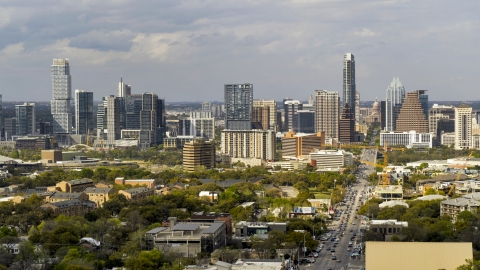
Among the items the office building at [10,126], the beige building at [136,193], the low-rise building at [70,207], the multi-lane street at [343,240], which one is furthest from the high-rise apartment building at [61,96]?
the low-rise building at [70,207]

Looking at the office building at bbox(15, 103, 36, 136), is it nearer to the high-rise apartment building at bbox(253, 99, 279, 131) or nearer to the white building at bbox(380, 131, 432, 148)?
the high-rise apartment building at bbox(253, 99, 279, 131)

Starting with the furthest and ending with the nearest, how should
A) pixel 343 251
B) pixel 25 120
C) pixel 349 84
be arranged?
pixel 349 84
pixel 25 120
pixel 343 251

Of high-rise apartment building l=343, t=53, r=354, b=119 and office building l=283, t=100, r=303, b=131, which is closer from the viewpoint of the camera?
office building l=283, t=100, r=303, b=131

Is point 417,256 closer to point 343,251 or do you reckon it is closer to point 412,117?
point 343,251

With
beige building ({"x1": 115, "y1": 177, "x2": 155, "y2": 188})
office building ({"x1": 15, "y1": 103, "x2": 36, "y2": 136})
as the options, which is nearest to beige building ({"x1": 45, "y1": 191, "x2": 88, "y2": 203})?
beige building ({"x1": 115, "y1": 177, "x2": 155, "y2": 188})

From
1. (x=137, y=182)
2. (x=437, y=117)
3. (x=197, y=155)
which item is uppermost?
(x=437, y=117)

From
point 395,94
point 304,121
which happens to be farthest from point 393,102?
point 304,121

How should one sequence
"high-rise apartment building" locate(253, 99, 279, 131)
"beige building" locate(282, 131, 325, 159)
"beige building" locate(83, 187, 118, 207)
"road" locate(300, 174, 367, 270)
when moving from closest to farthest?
"road" locate(300, 174, 367, 270) < "beige building" locate(83, 187, 118, 207) < "beige building" locate(282, 131, 325, 159) < "high-rise apartment building" locate(253, 99, 279, 131)
